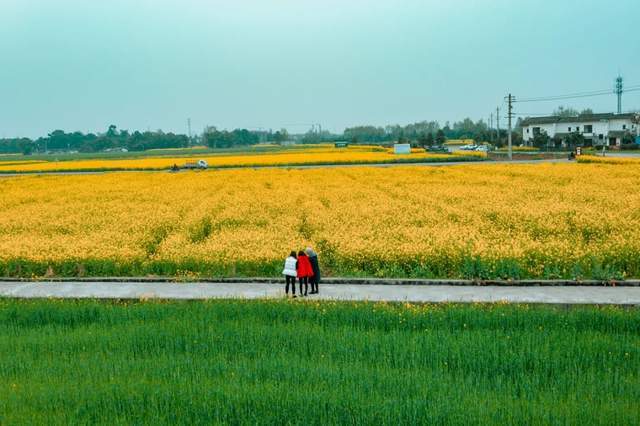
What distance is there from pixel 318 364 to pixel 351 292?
4.93m

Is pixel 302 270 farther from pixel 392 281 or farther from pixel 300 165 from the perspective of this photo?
pixel 300 165

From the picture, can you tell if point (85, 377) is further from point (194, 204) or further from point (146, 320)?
point (194, 204)

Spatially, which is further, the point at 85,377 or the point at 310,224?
the point at 310,224

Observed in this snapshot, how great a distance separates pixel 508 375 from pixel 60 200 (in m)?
30.3

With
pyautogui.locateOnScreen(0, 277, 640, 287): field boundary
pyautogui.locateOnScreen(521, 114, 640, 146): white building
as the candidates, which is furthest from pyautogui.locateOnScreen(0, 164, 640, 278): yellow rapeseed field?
pyautogui.locateOnScreen(521, 114, 640, 146): white building

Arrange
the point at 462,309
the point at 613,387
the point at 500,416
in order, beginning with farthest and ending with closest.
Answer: the point at 462,309 < the point at 613,387 < the point at 500,416

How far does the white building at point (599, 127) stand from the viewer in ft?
334

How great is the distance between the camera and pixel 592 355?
846 centimetres

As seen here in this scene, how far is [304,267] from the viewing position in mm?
12805

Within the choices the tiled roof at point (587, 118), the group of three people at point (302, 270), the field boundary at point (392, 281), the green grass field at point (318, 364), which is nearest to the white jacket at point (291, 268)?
the group of three people at point (302, 270)

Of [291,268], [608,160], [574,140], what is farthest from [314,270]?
[574,140]

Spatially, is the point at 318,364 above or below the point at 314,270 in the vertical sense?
below

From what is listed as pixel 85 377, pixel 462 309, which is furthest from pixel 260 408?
pixel 462 309

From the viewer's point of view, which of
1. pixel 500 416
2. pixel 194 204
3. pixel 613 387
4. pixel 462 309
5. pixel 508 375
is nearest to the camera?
pixel 500 416
